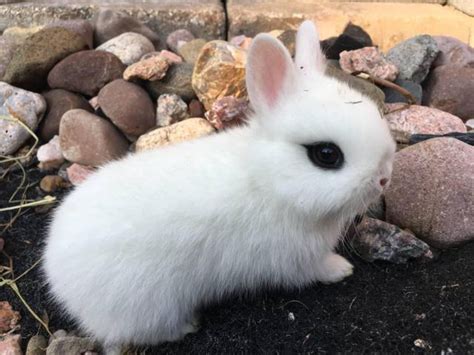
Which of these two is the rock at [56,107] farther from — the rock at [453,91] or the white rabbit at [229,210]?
the rock at [453,91]

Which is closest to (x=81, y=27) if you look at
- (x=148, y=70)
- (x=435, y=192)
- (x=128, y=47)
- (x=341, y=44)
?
(x=128, y=47)

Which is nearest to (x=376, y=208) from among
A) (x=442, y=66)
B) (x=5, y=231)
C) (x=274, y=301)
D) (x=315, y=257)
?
(x=315, y=257)

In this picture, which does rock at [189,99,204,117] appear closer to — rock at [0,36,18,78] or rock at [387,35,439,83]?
rock at [387,35,439,83]

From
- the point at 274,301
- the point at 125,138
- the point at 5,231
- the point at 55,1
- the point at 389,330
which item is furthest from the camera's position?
the point at 55,1

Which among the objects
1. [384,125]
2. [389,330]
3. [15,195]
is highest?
[384,125]

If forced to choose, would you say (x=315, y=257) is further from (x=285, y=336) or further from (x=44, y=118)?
(x=44, y=118)

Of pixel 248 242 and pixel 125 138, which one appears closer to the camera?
pixel 248 242
